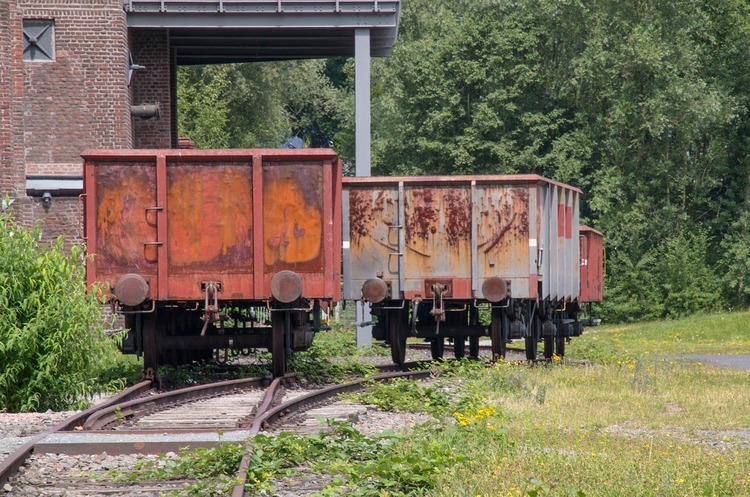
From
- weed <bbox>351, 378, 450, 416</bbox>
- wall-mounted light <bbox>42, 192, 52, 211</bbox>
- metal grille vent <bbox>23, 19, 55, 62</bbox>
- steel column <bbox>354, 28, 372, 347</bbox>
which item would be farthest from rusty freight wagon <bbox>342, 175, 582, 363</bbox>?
metal grille vent <bbox>23, 19, 55, 62</bbox>

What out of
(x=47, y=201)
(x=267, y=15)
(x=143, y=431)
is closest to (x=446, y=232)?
(x=143, y=431)

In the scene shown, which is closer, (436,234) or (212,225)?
(212,225)

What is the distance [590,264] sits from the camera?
29.2 m

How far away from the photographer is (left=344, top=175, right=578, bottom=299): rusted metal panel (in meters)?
19.5

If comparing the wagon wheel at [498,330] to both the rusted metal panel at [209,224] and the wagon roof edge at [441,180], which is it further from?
the rusted metal panel at [209,224]

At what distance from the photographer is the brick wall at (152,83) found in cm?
3155

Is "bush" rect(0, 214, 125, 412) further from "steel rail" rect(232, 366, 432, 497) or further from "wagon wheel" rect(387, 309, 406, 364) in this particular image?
"wagon wheel" rect(387, 309, 406, 364)

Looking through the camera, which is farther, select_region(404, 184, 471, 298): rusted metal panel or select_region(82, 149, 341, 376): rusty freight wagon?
select_region(404, 184, 471, 298): rusted metal panel

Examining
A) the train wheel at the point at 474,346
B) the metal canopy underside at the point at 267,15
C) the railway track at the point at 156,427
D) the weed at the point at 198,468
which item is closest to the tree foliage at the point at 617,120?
the metal canopy underside at the point at 267,15

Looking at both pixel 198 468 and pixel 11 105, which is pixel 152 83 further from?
pixel 198 468

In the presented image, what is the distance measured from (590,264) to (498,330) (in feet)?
31.2

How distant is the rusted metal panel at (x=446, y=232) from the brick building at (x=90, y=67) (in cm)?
864

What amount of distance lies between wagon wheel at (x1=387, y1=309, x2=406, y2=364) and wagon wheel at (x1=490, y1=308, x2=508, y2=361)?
5.10ft

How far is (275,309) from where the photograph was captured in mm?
16125
